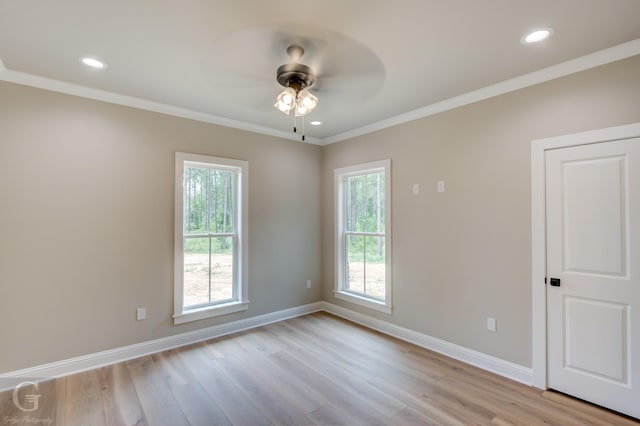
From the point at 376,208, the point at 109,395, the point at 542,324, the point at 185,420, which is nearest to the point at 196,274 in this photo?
the point at 109,395

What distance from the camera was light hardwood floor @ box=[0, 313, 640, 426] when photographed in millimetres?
2203

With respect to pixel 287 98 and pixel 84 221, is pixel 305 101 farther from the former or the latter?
pixel 84 221

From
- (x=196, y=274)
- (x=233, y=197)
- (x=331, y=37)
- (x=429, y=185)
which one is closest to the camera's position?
(x=331, y=37)

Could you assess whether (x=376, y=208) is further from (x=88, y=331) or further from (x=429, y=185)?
(x=88, y=331)

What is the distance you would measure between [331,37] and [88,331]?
3394mm

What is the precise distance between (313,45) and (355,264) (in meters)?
3.09

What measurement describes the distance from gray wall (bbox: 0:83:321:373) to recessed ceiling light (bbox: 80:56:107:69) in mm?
619

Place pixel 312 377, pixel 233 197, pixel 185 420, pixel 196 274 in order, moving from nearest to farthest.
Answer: pixel 185 420 → pixel 312 377 → pixel 196 274 → pixel 233 197

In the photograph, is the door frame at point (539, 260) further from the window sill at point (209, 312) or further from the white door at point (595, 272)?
the window sill at point (209, 312)

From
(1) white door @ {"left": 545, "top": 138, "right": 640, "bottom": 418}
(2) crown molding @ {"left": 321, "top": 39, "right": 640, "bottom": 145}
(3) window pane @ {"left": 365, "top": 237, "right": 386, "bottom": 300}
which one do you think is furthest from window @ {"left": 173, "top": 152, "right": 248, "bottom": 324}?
(1) white door @ {"left": 545, "top": 138, "right": 640, "bottom": 418}

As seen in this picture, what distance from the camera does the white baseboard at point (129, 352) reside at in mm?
2650

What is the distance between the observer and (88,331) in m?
2.92

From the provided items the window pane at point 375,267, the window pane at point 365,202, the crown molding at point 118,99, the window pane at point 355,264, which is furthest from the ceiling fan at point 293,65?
the window pane at point 355,264

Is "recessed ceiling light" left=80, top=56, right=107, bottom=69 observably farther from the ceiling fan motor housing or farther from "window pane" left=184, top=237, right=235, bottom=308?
"window pane" left=184, top=237, right=235, bottom=308
